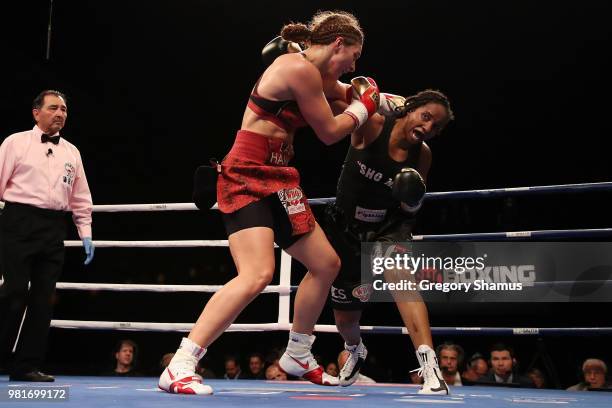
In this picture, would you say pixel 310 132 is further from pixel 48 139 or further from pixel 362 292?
pixel 362 292

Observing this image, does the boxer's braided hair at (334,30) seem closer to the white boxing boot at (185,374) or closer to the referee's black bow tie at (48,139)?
the white boxing boot at (185,374)

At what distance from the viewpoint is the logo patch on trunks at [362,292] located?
8.46 feet

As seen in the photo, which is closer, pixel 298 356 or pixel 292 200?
pixel 292 200

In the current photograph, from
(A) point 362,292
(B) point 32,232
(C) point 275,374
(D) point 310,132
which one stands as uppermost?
(D) point 310,132

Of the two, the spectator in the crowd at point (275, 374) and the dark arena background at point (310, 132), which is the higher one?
the dark arena background at point (310, 132)

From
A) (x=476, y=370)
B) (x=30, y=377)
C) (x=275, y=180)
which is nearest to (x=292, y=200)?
(x=275, y=180)

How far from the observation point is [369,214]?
266 cm

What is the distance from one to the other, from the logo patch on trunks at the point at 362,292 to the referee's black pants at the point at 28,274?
114cm

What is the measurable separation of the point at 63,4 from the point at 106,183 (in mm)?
2092

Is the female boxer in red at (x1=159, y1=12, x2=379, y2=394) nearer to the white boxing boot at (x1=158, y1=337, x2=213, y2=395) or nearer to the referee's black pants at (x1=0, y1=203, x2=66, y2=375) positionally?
the white boxing boot at (x1=158, y1=337, x2=213, y2=395)

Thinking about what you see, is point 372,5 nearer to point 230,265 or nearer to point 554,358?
point 230,265

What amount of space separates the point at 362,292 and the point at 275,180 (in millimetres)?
734

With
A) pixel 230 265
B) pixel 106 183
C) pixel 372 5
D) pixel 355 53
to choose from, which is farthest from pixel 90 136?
pixel 355 53

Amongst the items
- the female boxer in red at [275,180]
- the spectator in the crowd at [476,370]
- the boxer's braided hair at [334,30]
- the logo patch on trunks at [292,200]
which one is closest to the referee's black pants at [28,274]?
the female boxer in red at [275,180]
